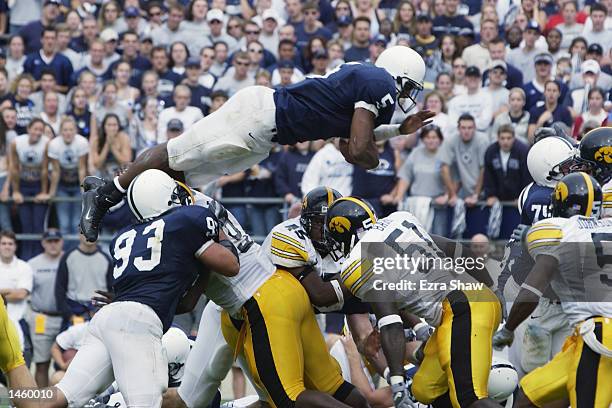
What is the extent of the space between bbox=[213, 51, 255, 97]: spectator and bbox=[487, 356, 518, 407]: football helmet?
6.74 meters

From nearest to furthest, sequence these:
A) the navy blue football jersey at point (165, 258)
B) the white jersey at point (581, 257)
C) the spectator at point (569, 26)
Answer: the white jersey at point (581, 257) < the navy blue football jersey at point (165, 258) < the spectator at point (569, 26)

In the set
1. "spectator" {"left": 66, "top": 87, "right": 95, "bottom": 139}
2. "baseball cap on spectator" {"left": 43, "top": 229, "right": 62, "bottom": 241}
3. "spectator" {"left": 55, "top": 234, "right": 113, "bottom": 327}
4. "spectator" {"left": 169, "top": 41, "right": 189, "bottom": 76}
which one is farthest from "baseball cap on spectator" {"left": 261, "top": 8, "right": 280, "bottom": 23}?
"spectator" {"left": 55, "top": 234, "right": 113, "bottom": 327}

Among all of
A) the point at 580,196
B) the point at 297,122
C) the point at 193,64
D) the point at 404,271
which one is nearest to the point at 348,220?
the point at 404,271

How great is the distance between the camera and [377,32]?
15797 millimetres

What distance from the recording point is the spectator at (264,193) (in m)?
13.8

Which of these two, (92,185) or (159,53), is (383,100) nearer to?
(92,185)

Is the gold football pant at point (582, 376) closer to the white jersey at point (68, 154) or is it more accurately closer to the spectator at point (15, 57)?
the white jersey at point (68, 154)

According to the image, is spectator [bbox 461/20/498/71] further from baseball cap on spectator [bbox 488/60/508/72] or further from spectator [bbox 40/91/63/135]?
spectator [bbox 40/91/63/135]

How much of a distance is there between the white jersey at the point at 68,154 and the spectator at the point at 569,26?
211 inches

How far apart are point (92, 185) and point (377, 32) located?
7196 mm

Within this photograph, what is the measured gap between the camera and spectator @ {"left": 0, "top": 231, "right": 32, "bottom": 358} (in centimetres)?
1252

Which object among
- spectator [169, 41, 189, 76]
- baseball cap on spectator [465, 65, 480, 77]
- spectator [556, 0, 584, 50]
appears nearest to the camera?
baseball cap on spectator [465, 65, 480, 77]

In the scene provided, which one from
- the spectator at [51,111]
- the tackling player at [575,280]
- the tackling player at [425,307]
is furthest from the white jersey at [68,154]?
the tackling player at [575,280]

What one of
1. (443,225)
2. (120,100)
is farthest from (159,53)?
(443,225)
